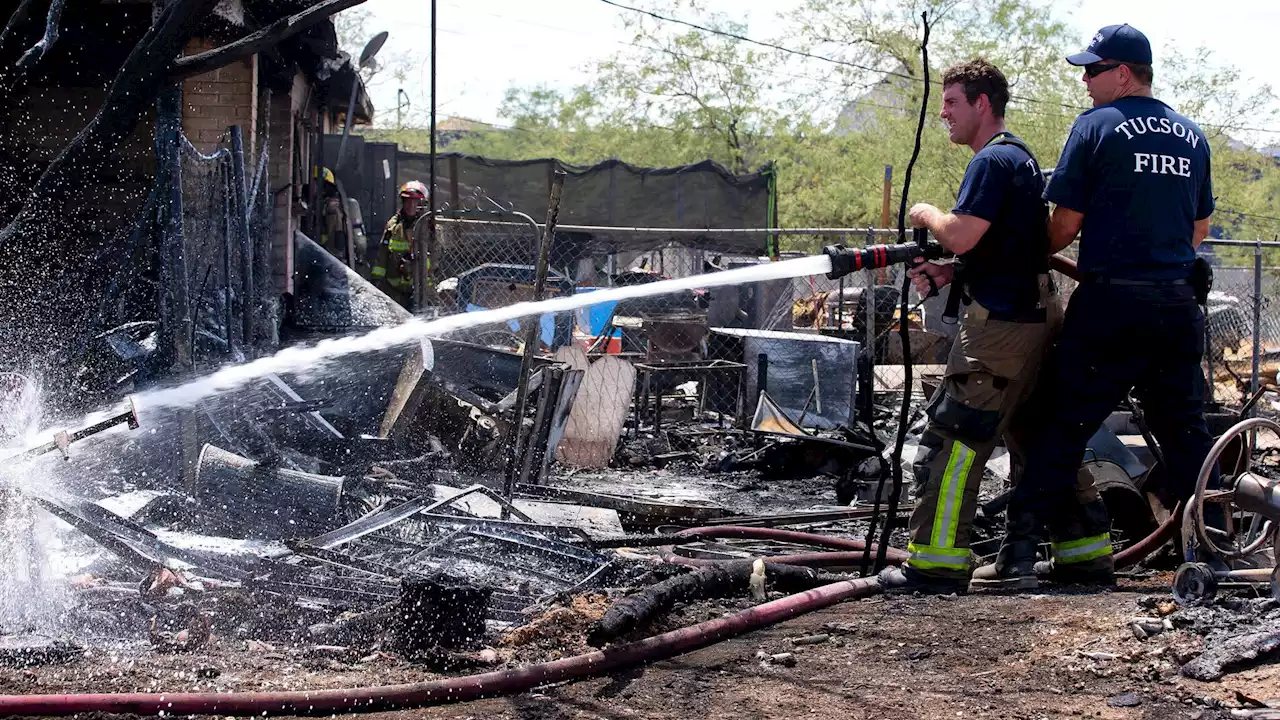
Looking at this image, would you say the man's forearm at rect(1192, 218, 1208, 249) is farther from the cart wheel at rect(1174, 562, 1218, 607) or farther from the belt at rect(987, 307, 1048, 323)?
the cart wheel at rect(1174, 562, 1218, 607)

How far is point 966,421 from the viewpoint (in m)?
4.40

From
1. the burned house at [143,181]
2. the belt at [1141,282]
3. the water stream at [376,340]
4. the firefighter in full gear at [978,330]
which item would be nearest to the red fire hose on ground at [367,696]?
the firefighter in full gear at [978,330]

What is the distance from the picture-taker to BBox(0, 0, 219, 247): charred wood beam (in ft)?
19.9

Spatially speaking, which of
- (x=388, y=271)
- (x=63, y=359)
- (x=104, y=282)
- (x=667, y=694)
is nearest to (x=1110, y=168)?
(x=667, y=694)

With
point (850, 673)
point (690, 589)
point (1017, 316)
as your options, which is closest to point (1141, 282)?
point (1017, 316)

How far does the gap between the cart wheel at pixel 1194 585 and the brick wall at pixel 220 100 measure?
792 cm

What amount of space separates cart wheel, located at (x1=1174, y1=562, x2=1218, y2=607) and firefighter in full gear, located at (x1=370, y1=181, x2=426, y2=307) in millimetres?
9893

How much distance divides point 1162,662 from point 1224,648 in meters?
0.18

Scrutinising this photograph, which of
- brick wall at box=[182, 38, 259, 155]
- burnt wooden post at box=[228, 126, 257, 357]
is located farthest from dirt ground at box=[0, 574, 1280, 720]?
brick wall at box=[182, 38, 259, 155]

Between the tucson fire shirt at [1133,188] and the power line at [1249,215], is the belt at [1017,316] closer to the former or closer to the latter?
the tucson fire shirt at [1133,188]

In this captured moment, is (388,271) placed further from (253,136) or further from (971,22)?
(971,22)

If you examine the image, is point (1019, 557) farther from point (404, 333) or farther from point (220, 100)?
point (220, 100)

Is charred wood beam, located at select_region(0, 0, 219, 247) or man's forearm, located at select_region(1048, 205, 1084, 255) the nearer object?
man's forearm, located at select_region(1048, 205, 1084, 255)

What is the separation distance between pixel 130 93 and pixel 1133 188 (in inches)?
198
